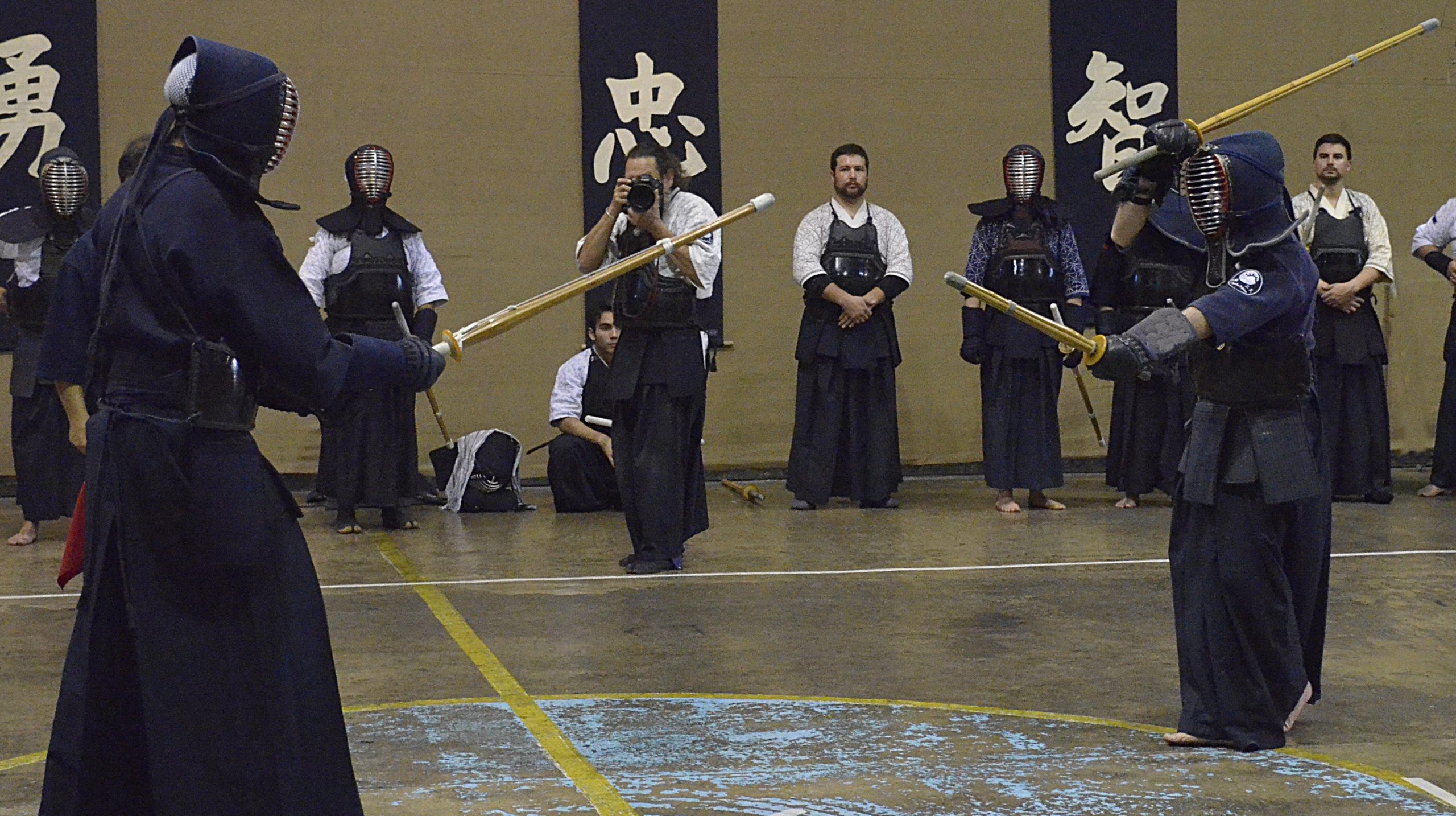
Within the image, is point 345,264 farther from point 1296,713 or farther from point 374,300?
point 1296,713

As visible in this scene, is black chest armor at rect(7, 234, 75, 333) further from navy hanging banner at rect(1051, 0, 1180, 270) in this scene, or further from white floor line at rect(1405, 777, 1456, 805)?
white floor line at rect(1405, 777, 1456, 805)

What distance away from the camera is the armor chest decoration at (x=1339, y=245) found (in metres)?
8.70

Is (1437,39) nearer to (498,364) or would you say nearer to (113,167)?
(498,364)

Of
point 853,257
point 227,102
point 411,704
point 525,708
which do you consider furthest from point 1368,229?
point 227,102

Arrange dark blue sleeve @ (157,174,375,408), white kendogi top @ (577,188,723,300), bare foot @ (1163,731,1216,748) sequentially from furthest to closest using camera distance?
white kendogi top @ (577,188,723,300)
bare foot @ (1163,731,1216,748)
dark blue sleeve @ (157,174,375,408)

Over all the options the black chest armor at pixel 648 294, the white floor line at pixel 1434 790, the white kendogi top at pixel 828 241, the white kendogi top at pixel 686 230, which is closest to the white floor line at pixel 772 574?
the black chest armor at pixel 648 294

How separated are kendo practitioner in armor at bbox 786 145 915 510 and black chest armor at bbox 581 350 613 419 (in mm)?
1019

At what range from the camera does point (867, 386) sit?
8.88 meters

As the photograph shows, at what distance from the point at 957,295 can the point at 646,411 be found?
3.99 meters

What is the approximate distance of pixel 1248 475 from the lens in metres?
4.14

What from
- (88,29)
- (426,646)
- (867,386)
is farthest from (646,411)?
(88,29)

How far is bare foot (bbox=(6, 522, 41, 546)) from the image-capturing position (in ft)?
25.2

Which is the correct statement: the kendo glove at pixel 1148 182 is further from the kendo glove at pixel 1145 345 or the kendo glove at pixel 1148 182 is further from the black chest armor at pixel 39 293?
the black chest armor at pixel 39 293

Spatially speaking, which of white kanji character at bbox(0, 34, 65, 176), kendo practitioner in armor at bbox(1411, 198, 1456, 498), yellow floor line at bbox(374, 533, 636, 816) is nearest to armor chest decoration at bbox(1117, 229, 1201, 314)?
kendo practitioner in armor at bbox(1411, 198, 1456, 498)
